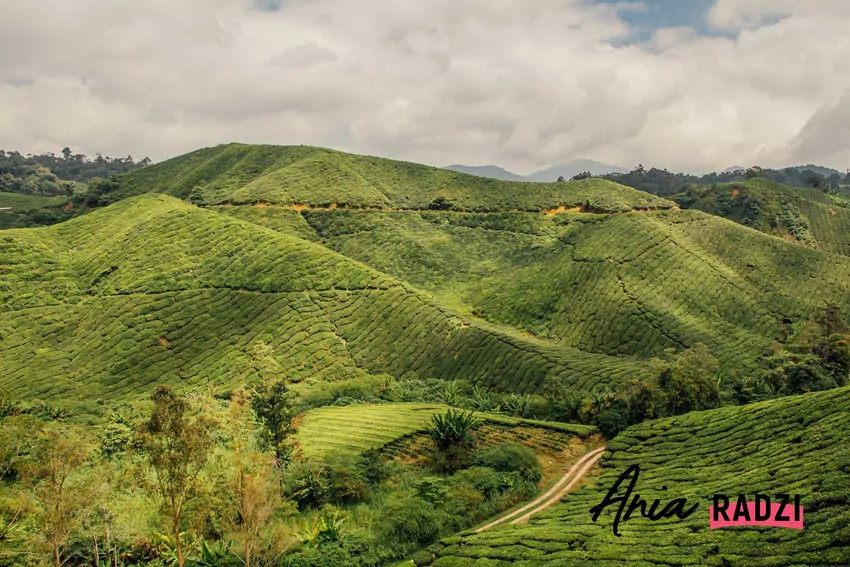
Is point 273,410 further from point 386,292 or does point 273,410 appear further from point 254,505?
point 386,292

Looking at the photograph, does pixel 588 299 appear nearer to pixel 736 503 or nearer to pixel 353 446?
pixel 353 446

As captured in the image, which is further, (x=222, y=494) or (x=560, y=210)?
(x=560, y=210)

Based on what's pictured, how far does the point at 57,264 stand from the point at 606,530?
1937 inches

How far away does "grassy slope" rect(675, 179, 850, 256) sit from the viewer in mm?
76375

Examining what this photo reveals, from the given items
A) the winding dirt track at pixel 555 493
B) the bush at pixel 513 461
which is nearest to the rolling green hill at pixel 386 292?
the winding dirt track at pixel 555 493

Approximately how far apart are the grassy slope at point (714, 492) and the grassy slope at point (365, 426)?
550 centimetres

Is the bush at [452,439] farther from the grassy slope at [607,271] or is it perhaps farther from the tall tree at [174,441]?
the grassy slope at [607,271]

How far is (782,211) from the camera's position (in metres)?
79.4

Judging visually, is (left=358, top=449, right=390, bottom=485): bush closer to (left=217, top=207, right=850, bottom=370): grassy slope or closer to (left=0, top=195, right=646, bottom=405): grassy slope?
(left=0, top=195, right=646, bottom=405): grassy slope

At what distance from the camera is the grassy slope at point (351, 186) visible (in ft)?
228

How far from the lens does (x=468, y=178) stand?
263 feet

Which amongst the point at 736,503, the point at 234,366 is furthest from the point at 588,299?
the point at 736,503

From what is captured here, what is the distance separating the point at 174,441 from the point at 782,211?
8864cm

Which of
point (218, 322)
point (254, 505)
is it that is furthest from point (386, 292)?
point (254, 505)
